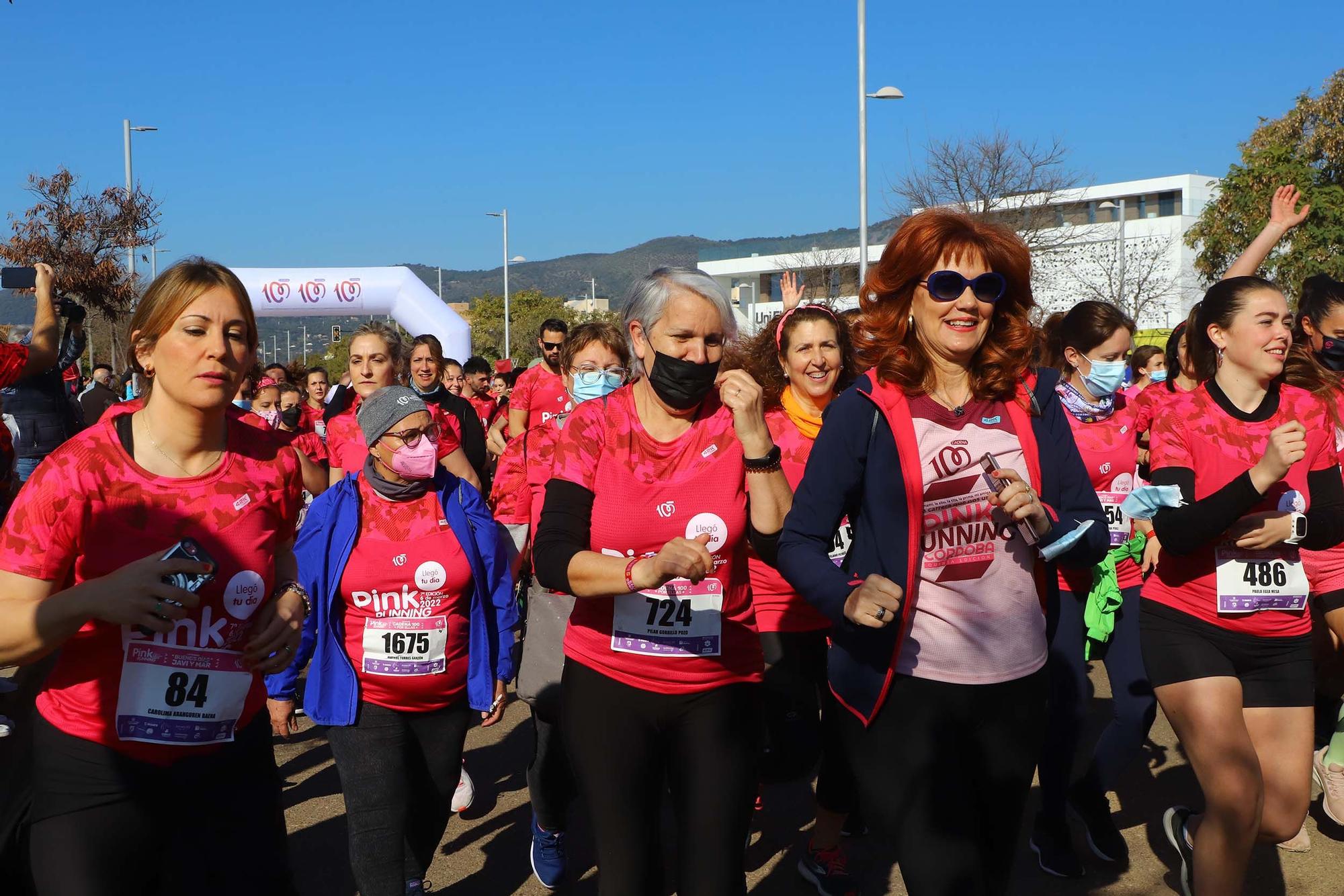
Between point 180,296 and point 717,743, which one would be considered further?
point 717,743

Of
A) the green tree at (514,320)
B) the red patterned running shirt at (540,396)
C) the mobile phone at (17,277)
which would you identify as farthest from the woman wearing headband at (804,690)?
the green tree at (514,320)

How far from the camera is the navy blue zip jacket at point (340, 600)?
4258mm

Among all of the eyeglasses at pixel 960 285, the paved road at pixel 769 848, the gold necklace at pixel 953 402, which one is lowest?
the paved road at pixel 769 848

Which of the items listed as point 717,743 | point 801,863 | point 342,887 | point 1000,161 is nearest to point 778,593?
A: point 801,863

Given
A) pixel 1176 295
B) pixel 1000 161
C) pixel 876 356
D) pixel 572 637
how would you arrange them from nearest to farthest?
pixel 876 356 < pixel 572 637 < pixel 1000 161 < pixel 1176 295

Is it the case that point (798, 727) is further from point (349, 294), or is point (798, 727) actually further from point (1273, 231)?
point (349, 294)

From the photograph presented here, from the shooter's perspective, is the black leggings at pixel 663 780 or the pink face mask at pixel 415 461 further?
the pink face mask at pixel 415 461

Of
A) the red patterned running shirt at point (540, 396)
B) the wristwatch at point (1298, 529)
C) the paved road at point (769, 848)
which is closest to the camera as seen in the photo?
the wristwatch at point (1298, 529)

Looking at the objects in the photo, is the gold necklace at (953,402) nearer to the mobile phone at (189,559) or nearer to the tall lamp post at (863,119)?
the mobile phone at (189,559)

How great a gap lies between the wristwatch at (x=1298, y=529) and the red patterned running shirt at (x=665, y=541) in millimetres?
1844

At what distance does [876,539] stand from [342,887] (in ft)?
10.4

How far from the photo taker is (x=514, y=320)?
234 ft

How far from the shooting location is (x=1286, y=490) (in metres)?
4.27

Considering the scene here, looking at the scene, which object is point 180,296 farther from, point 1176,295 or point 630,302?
point 1176,295
